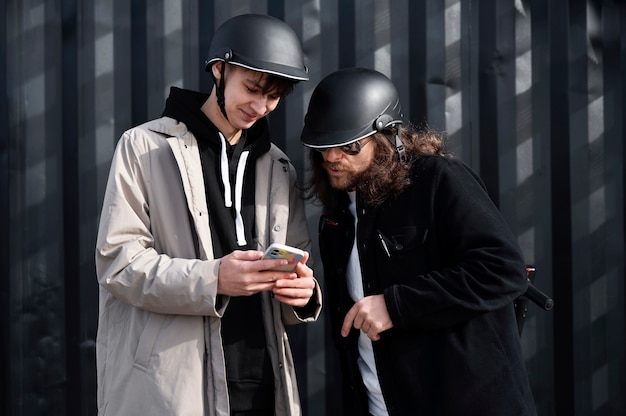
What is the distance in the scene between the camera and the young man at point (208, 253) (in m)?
2.19

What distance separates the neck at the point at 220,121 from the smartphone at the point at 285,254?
1.75 ft

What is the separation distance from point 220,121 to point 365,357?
0.90m

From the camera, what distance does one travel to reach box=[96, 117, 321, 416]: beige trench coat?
Answer: 218cm

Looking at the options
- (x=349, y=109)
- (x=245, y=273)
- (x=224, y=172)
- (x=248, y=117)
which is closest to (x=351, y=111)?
(x=349, y=109)

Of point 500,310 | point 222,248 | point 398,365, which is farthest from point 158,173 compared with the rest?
point 500,310

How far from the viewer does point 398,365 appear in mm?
2197

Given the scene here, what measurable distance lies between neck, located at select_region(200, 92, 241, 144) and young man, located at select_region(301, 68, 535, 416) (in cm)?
26

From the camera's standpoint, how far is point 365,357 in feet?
7.71

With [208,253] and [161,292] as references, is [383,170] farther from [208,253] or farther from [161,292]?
[161,292]

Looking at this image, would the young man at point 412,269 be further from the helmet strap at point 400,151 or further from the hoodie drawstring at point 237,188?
the hoodie drawstring at point 237,188

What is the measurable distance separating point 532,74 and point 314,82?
1.02m

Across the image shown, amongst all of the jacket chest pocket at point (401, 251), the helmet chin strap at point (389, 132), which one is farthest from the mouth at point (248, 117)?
the jacket chest pocket at point (401, 251)

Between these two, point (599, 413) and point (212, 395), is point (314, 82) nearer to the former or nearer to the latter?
point (212, 395)

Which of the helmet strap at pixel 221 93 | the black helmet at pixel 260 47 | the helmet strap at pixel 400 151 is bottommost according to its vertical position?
the helmet strap at pixel 400 151
